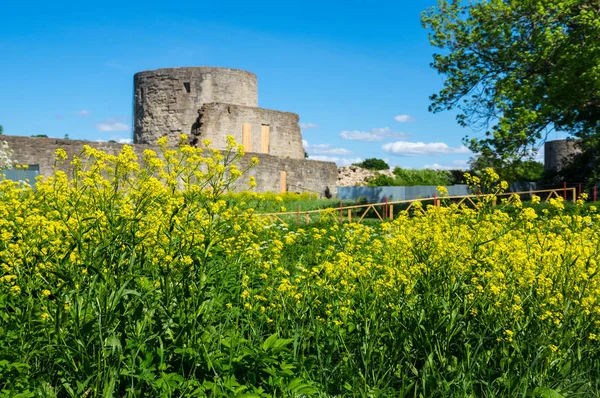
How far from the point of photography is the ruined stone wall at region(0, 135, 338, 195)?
18.8 m

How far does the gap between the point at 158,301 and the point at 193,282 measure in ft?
0.79

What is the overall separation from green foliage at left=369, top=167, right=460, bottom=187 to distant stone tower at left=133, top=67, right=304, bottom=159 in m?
5.57

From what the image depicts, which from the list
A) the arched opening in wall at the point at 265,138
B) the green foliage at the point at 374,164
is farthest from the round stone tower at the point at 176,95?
the green foliage at the point at 374,164

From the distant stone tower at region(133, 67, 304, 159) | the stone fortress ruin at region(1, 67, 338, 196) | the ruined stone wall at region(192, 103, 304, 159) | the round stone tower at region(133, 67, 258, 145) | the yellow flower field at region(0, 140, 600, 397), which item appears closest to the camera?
the yellow flower field at region(0, 140, 600, 397)

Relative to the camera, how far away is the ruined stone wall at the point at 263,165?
1883 cm

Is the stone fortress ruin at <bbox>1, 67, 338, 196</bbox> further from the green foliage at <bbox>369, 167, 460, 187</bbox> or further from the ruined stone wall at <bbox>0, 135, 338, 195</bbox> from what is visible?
the green foliage at <bbox>369, 167, 460, 187</bbox>

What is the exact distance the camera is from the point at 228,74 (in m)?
32.3

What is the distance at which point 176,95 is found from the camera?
3181 centimetres

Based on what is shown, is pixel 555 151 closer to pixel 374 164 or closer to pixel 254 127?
pixel 374 164

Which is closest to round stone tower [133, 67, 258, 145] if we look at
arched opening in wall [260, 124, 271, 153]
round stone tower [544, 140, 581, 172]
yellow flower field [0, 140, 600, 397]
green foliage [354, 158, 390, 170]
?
arched opening in wall [260, 124, 271, 153]

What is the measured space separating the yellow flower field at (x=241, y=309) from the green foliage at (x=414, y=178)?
93.4 ft

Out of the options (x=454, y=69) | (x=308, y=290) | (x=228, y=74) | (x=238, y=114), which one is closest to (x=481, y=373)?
(x=308, y=290)

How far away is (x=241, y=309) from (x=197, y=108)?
28.2 meters

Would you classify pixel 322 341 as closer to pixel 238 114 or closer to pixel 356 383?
pixel 356 383
